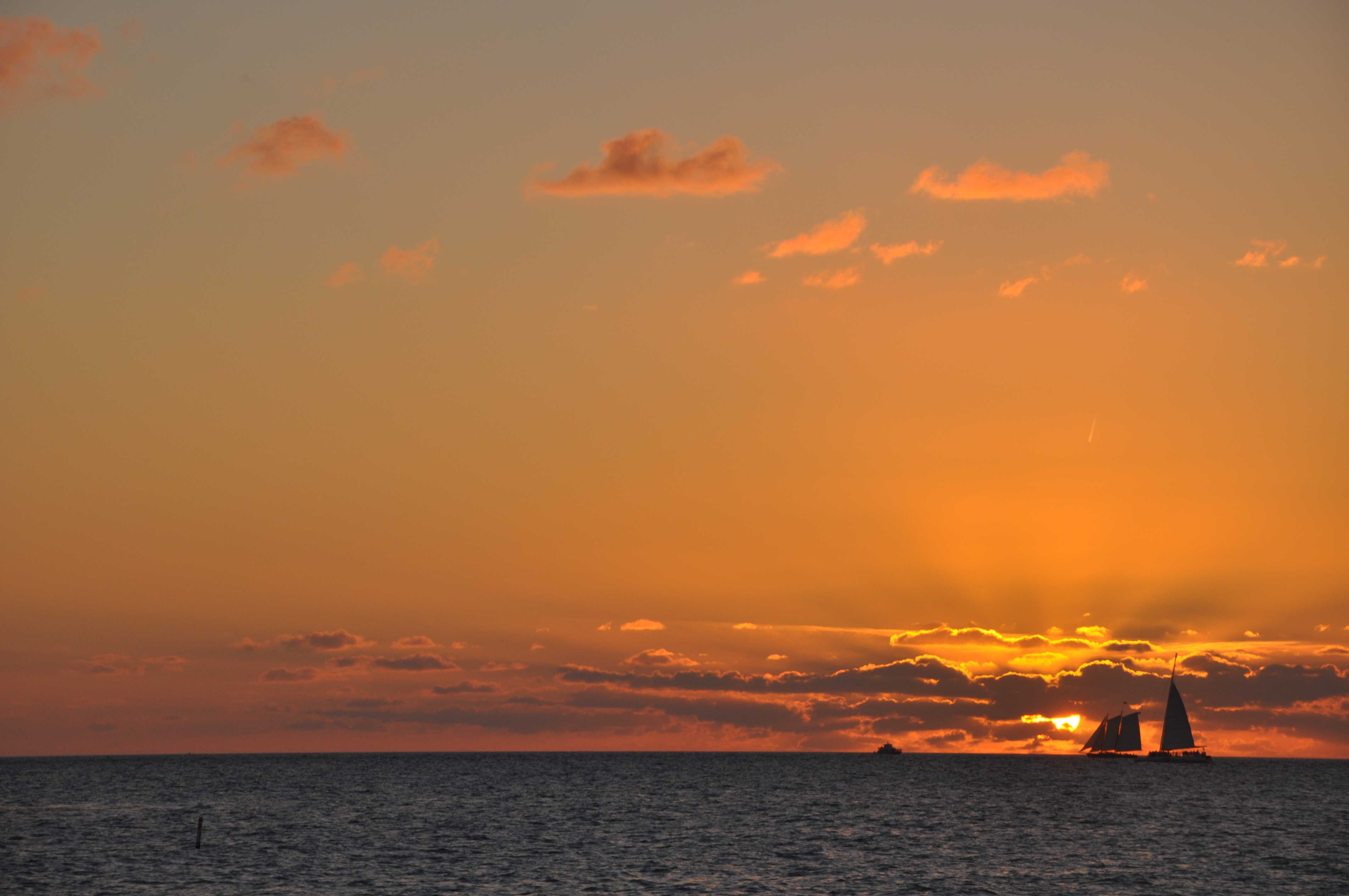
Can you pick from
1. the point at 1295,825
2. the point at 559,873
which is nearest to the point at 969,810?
the point at 1295,825

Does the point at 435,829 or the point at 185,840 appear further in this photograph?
the point at 435,829

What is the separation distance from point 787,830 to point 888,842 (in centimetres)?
1679

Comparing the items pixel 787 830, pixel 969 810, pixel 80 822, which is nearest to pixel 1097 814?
pixel 969 810

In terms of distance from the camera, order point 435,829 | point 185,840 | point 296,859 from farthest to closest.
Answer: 1. point 435,829
2. point 185,840
3. point 296,859

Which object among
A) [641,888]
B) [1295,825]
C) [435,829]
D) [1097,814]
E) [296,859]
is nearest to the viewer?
[641,888]

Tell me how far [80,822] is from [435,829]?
134 feet

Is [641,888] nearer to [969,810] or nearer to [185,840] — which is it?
[185,840]

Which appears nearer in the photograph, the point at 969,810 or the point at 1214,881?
the point at 1214,881

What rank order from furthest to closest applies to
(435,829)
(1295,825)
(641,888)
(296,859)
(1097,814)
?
(1097,814) < (1295,825) < (435,829) < (296,859) < (641,888)

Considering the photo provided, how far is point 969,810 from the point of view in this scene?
6619 inches

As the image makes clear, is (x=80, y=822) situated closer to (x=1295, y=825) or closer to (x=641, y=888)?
(x=641, y=888)

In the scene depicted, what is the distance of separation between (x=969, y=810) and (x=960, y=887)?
8372 cm

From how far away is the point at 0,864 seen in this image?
94312 mm

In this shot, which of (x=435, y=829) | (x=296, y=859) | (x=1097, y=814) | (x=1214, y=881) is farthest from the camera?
(x=1097, y=814)
